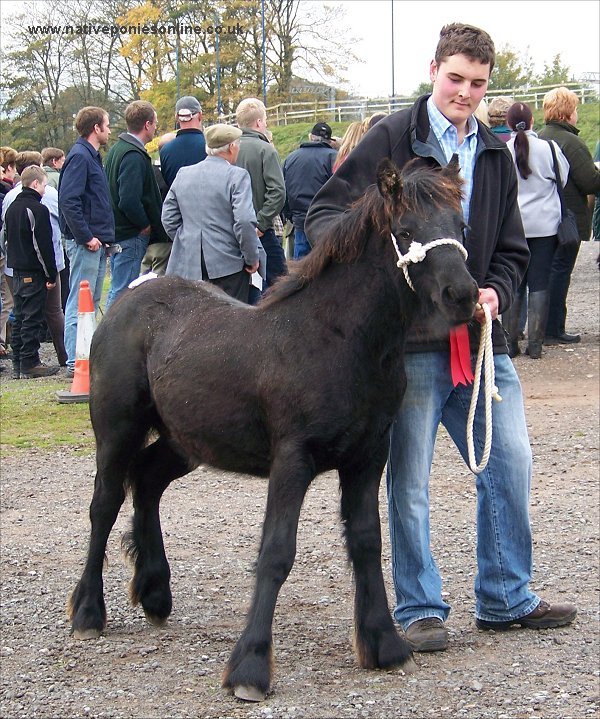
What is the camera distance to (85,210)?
10.6 metres

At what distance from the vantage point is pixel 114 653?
4672 mm

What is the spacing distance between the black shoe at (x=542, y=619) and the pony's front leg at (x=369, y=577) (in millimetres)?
629

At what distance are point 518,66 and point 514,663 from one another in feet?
190

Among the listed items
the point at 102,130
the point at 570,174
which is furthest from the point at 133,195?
the point at 570,174

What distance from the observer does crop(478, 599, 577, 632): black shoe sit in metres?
4.81

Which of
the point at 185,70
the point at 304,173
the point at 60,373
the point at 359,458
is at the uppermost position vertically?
the point at 185,70

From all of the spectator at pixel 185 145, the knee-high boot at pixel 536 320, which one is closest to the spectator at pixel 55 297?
the spectator at pixel 185 145

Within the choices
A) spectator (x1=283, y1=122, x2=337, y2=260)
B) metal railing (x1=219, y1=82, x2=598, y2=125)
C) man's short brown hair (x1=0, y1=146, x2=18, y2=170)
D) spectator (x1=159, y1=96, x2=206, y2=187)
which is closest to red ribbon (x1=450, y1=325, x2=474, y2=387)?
spectator (x1=159, y1=96, x2=206, y2=187)

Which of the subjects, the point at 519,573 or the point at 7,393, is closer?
the point at 519,573

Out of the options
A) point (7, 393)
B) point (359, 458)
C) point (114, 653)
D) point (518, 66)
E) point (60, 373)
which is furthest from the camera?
point (518, 66)

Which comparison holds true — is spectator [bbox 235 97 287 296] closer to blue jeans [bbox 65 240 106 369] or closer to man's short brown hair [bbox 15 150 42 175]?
blue jeans [bbox 65 240 106 369]

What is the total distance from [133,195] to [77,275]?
1.25 m

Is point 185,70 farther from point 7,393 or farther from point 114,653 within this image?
point 114,653

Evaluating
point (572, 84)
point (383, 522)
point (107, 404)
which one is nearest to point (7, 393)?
point (383, 522)
